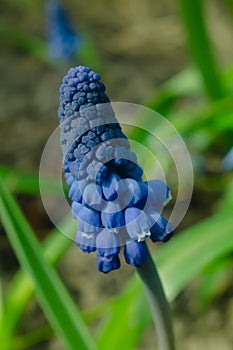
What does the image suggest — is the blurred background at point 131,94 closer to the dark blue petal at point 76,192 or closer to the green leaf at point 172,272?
the green leaf at point 172,272

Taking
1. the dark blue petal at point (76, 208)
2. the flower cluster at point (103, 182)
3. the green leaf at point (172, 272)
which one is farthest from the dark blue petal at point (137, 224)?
the green leaf at point (172, 272)

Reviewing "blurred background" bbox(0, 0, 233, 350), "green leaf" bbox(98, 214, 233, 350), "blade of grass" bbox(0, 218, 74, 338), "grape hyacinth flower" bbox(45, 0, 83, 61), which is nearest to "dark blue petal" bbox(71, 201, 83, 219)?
"green leaf" bbox(98, 214, 233, 350)

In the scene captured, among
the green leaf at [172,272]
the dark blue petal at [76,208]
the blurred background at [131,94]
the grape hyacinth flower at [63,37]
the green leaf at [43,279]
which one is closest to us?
the dark blue petal at [76,208]

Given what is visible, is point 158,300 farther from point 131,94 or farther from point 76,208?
point 131,94

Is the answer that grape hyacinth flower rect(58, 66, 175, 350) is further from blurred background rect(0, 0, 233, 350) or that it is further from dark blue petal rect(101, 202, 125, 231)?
blurred background rect(0, 0, 233, 350)

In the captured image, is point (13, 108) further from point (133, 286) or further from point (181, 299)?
point (133, 286)
